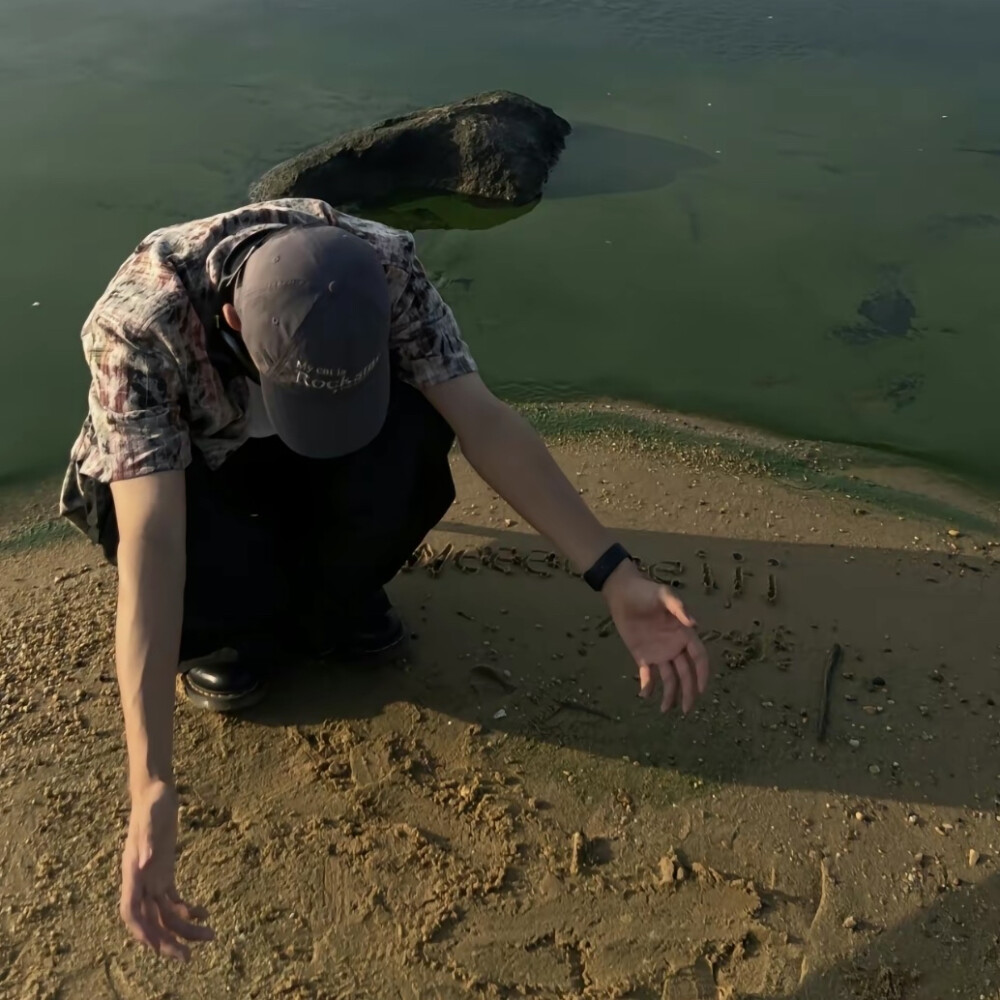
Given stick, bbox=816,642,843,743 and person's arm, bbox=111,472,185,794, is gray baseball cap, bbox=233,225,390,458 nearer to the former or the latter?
person's arm, bbox=111,472,185,794

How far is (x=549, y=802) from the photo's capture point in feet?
6.96

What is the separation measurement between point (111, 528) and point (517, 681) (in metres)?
0.96

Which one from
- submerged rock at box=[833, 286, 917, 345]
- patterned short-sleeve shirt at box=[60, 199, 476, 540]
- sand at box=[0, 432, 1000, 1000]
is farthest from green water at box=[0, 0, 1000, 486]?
patterned short-sleeve shirt at box=[60, 199, 476, 540]

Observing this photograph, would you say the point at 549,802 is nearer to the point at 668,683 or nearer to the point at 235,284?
the point at 668,683

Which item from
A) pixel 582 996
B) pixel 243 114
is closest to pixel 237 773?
pixel 582 996

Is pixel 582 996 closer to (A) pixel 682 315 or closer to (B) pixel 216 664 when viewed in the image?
(B) pixel 216 664

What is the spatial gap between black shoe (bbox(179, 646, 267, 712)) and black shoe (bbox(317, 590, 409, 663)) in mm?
173

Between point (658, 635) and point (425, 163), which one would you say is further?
point (425, 163)

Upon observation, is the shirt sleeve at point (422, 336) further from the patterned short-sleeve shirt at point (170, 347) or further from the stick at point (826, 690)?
the stick at point (826, 690)

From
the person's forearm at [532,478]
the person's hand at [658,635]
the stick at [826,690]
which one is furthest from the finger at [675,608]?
the stick at [826,690]

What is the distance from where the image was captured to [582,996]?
180 centimetres

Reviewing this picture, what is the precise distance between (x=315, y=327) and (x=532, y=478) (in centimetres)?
58

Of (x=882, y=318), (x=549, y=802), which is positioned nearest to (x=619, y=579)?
(x=549, y=802)

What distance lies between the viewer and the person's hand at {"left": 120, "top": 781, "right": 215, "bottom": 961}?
140 centimetres
